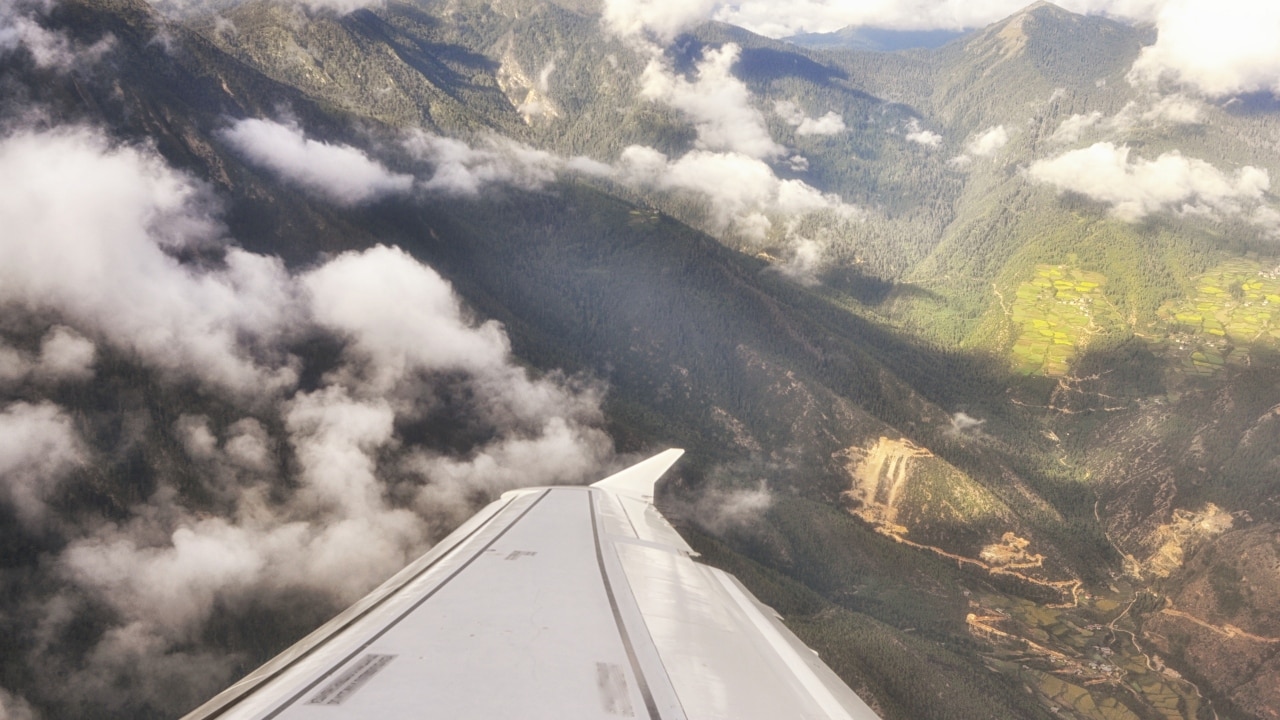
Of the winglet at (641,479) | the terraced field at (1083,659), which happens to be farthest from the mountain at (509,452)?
the winglet at (641,479)

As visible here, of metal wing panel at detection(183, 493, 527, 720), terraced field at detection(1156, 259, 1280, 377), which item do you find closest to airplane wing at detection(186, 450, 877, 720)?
metal wing panel at detection(183, 493, 527, 720)

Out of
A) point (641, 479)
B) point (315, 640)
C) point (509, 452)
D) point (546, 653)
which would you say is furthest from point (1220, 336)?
point (315, 640)

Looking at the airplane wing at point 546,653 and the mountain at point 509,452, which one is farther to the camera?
the mountain at point 509,452

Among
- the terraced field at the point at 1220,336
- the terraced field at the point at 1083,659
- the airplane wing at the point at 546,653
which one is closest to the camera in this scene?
the airplane wing at the point at 546,653

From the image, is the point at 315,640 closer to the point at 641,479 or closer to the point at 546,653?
the point at 546,653

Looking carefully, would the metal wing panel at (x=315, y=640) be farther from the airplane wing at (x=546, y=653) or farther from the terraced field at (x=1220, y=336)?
the terraced field at (x=1220, y=336)

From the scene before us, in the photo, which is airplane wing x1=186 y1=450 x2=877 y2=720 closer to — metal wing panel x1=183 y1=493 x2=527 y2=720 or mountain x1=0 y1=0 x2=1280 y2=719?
metal wing panel x1=183 y1=493 x2=527 y2=720
